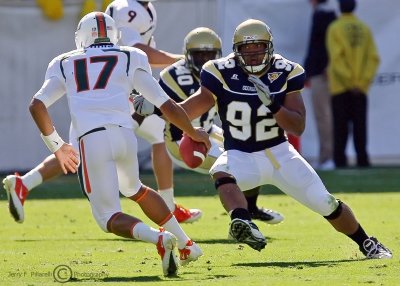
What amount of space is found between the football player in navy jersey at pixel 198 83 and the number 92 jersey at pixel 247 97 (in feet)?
4.70

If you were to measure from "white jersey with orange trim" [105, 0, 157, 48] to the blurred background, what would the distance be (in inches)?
165

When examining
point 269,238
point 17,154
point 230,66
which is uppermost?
point 230,66

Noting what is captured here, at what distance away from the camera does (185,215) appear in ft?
32.9

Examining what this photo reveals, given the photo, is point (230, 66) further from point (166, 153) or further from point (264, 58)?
point (166, 153)

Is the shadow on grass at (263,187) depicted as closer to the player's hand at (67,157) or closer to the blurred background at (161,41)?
the blurred background at (161,41)

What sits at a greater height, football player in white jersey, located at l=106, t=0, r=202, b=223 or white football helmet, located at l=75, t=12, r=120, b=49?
white football helmet, located at l=75, t=12, r=120, b=49

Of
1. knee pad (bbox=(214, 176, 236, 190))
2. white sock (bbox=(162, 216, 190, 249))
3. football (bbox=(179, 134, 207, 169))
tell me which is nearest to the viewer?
white sock (bbox=(162, 216, 190, 249))

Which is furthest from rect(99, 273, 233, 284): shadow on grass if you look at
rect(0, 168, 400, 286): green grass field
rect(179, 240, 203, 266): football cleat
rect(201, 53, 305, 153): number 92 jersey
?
rect(201, 53, 305, 153): number 92 jersey

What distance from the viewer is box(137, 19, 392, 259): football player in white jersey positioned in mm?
7785

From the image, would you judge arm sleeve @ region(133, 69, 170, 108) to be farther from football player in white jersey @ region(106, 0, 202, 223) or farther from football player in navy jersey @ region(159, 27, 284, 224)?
football player in white jersey @ region(106, 0, 202, 223)

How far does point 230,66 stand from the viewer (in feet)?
26.4

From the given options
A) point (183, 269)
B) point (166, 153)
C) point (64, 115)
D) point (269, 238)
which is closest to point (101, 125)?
point (183, 269)

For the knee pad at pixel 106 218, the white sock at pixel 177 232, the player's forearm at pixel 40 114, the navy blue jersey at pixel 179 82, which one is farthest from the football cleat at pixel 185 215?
the knee pad at pixel 106 218

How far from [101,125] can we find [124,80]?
0.30 m
